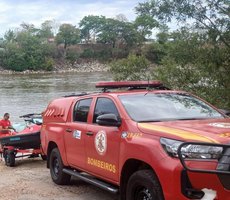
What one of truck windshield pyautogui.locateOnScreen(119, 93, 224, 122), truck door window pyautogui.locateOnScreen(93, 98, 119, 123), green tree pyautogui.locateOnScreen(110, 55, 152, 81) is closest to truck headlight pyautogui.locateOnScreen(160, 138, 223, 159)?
truck windshield pyautogui.locateOnScreen(119, 93, 224, 122)

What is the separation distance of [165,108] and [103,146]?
3.16 ft

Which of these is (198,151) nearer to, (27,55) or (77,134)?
(77,134)

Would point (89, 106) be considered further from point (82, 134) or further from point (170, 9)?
point (170, 9)

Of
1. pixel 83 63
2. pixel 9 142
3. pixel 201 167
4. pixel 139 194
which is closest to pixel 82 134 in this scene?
pixel 139 194

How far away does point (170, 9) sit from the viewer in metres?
11.9

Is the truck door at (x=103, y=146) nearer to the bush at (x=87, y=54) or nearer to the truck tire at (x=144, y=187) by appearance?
the truck tire at (x=144, y=187)

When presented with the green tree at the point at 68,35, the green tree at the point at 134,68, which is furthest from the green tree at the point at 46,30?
the green tree at the point at 134,68

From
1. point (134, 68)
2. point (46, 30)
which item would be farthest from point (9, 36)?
point (134, 68)

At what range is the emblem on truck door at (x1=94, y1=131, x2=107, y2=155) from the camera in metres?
6.25

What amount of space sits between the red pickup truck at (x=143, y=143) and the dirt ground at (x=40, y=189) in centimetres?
30

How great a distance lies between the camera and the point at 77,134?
23.6 feet

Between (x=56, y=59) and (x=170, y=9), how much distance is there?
125267 mm

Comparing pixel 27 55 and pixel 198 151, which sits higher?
pixel 198 151

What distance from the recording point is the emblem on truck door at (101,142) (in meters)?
6.25
